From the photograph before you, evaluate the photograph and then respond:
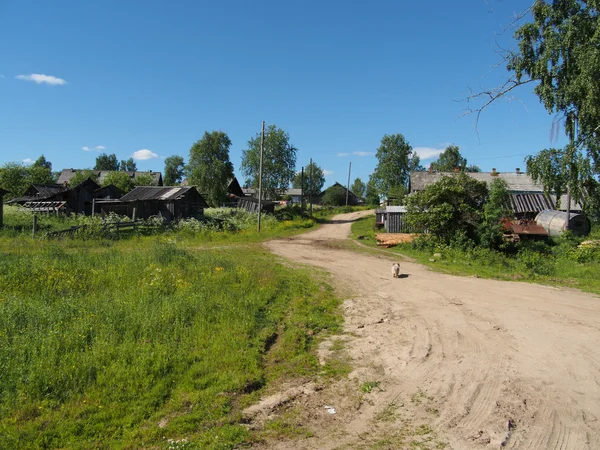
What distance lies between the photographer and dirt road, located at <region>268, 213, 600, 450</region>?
14.3ft

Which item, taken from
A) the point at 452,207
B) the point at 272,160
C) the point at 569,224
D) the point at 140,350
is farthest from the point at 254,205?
the point at 140,350

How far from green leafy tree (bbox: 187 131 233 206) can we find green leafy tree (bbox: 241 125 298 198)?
3.79 m

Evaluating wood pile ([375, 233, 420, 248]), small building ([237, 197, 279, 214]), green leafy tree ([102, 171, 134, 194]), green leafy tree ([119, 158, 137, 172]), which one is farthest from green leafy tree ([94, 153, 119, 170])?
wood pile ([375, 233, 420, 248])

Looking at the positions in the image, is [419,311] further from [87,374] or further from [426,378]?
[87,374]

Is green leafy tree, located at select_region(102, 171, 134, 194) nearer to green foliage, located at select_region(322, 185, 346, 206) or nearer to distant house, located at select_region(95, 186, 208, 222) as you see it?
distant house, located at select_region(95, 186, 208, 222)

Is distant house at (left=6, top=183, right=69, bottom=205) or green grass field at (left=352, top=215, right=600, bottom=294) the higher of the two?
distant house at (left=6, top=183, right=69, bottom=205)

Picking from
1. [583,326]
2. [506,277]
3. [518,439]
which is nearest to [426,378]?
[518,439]

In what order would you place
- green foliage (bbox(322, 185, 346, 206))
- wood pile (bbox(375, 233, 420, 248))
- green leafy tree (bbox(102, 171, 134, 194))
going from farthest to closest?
green foliage (bbox(322, 185, 346, 206)) → green leafy tree (bbox(102, 171, 134, 194)) → wood pile (bbox(375, 233, 420, 248))

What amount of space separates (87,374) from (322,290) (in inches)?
274

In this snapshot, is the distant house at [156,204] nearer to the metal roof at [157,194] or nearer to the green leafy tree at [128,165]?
the metal roof at [157,194]

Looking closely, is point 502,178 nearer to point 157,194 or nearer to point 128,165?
point 157,194

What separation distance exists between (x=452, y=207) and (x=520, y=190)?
80.0 ft

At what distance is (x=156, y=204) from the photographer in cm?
3111

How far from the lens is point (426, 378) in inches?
226
